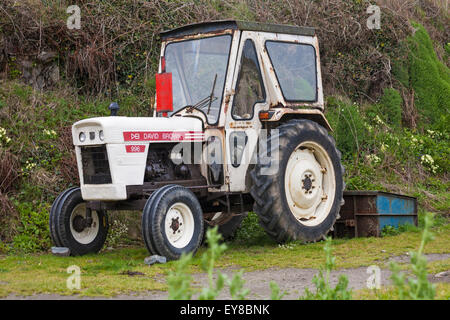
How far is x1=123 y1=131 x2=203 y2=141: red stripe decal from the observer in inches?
286

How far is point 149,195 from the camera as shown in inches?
289

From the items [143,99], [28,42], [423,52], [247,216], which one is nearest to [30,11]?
[28,42]

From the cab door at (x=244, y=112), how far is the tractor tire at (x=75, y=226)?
1.65 metres

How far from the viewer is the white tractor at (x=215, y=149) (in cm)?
724

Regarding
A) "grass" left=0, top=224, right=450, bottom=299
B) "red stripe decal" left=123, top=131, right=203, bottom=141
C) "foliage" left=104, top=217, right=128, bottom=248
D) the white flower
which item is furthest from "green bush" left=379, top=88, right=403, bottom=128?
"red stripe decal" left=123, top=131, right=203, bottom=141

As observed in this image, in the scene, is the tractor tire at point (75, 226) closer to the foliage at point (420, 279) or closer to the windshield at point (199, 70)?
the windshield at point (199, 70)

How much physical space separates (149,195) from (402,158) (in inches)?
252

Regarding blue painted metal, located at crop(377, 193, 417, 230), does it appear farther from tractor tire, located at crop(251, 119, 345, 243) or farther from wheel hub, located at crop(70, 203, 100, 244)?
wheel hub, located at crop(70, 203, 100, 244)

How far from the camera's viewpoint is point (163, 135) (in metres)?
7.52

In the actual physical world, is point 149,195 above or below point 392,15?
below

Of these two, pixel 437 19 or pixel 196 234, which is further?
pixel 437 19
